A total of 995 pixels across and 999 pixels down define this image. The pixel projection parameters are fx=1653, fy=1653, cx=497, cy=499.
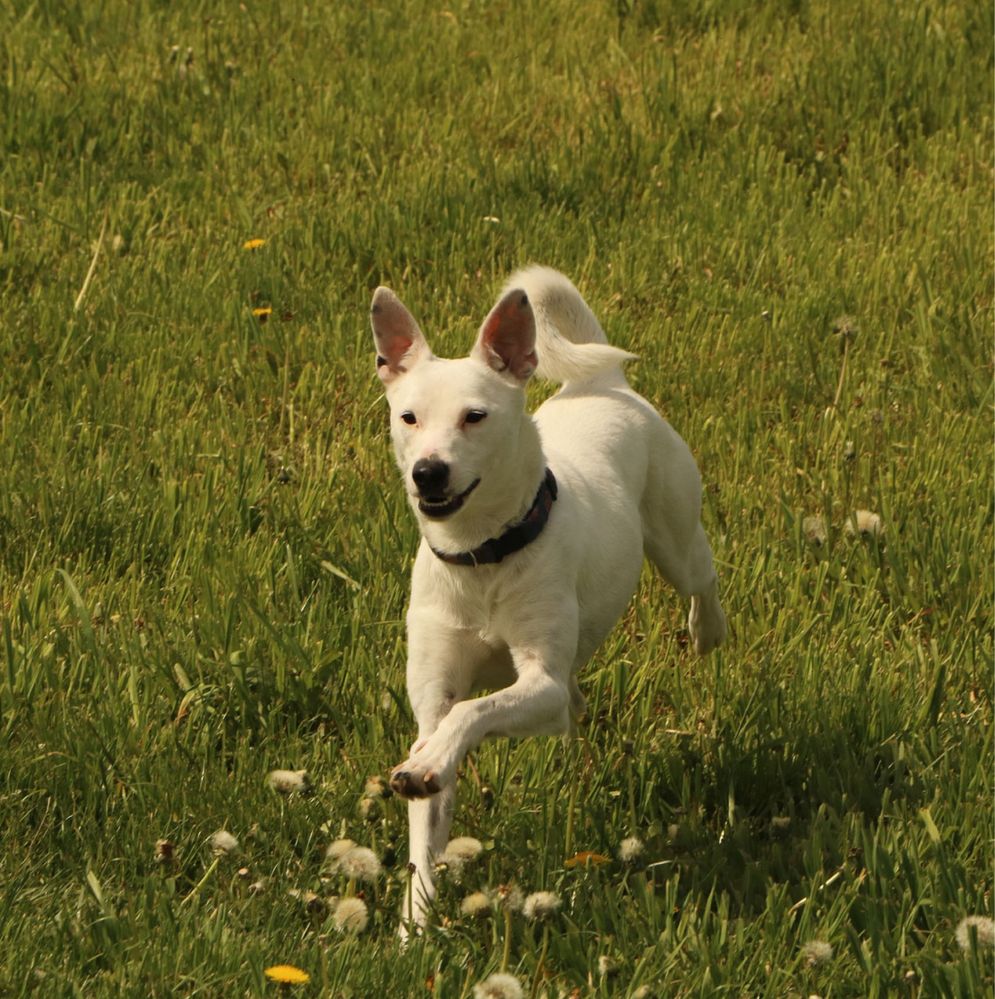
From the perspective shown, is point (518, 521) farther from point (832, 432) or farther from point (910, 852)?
point (832, 432)

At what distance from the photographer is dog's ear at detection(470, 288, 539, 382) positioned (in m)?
4.11

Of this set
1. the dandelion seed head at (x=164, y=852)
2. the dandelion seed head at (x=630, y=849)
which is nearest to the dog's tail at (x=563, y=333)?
the dandelion seed head at (x=630, y=849)

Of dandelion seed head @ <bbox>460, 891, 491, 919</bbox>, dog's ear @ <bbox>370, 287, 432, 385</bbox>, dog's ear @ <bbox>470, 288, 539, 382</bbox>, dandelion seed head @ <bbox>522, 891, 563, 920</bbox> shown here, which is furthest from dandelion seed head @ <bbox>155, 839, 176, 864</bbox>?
dog's ear @ <bbox>470, 288, 539, 382</bbox>

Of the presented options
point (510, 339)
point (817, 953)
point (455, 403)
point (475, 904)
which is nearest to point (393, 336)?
point (510, 339)

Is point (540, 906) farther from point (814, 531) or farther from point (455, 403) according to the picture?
point (814, 531)

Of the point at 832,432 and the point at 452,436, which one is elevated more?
the point at 452,436

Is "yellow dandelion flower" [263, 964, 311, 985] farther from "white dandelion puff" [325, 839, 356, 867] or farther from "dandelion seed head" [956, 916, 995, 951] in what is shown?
"dandelion seed head" [956, 916, 995, 951]

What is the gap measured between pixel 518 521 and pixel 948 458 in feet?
7.21

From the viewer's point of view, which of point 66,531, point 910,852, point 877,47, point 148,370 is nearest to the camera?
point 910,852

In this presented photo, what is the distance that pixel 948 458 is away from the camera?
5.57 metres

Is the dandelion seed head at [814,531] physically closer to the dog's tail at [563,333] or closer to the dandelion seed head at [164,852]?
the dog's tail at [563,333]

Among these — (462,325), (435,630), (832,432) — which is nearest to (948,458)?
(832,432)

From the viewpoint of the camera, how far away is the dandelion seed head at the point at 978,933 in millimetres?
3232

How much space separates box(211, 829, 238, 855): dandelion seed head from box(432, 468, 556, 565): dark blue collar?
0.84m
